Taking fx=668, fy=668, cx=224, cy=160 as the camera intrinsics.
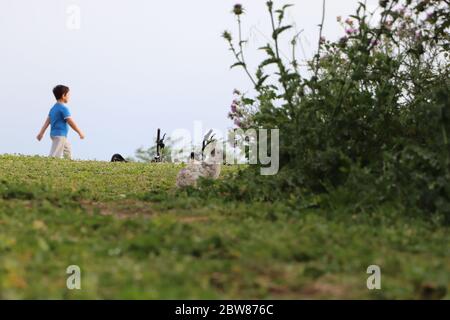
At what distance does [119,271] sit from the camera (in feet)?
14.2

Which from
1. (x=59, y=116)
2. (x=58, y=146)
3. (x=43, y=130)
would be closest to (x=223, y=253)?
(x=59, y=116)

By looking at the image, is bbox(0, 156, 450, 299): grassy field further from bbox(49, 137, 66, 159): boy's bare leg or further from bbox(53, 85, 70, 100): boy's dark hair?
bbox(49, 137, 66, 159): boy's bare leg

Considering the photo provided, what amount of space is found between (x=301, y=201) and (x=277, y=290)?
3.33 meters

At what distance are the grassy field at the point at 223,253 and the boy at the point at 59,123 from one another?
388 inches

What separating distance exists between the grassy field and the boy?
985cm

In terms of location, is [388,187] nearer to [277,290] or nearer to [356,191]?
[356,191]

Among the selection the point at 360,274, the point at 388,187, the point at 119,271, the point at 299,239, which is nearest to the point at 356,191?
the point at 388,187

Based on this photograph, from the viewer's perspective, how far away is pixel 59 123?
1703cm

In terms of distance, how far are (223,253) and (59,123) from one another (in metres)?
12.9

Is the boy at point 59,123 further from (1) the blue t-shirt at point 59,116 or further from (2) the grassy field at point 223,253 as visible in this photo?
(2) the grassy field at point 223,253

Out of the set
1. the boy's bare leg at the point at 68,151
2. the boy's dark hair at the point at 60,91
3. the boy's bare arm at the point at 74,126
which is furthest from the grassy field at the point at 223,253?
the boy's bare leg at the point at 68,151

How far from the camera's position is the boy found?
669 inches
